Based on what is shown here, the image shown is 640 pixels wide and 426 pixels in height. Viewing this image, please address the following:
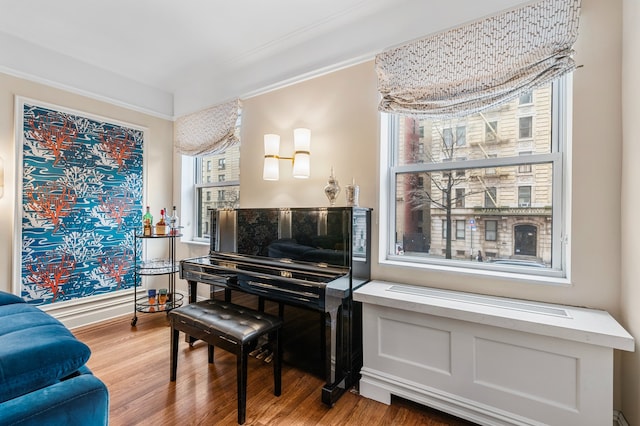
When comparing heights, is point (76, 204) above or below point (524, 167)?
below

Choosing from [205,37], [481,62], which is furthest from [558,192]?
[205,37]

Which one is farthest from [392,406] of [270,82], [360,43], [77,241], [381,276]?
[77,241]

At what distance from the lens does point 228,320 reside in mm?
1845

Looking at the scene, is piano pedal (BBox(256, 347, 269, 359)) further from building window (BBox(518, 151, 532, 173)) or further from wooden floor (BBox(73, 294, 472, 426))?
building window (BBox(518, 151, 532, 173))

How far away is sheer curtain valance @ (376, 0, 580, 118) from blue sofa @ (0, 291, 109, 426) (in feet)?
7.04

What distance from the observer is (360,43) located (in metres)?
2.25

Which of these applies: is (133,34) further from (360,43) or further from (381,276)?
(381,276)

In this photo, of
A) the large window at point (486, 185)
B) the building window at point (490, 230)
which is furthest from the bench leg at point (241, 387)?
the building window at point (490, 230)

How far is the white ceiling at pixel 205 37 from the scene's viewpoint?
2104 mm

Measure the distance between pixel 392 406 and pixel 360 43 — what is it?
2.54m

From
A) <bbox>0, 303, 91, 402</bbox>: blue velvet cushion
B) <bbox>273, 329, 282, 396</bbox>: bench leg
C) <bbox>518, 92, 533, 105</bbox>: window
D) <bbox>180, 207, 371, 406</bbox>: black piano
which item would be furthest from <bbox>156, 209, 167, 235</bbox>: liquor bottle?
<bbox>518, 92, 533, 105</bbox>: window

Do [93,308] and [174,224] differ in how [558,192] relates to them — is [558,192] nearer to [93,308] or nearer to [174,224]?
[174,224]

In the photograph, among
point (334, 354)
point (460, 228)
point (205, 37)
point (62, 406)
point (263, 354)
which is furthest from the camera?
point (205, 37)

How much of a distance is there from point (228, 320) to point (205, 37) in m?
2.35
